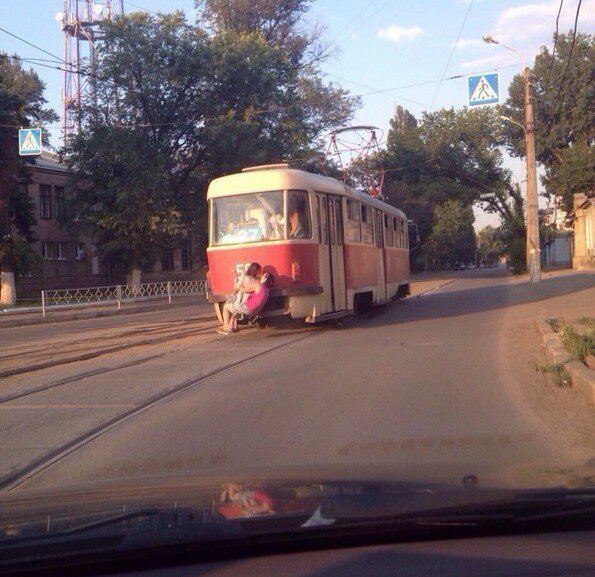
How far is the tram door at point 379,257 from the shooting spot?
74.1ft

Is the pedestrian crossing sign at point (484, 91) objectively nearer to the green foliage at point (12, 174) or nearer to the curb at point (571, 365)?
the curb at point (571, 365)

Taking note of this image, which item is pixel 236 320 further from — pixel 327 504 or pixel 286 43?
pixel 286 43

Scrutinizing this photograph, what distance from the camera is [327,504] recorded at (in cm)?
372

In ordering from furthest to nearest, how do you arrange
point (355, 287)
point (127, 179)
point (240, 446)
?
point (127, 179), point (355, 287), point (240, 446)

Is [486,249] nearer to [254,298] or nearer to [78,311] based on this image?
[78,311]

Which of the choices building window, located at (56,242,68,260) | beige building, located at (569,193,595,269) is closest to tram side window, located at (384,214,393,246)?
beige building, located at (569,193,595,269)

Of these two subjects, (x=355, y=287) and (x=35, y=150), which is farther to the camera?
(x=35, y=150)

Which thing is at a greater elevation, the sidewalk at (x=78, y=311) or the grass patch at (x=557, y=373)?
the sidewalk at (x=78, y=311)

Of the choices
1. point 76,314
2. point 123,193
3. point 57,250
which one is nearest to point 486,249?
point 57,250

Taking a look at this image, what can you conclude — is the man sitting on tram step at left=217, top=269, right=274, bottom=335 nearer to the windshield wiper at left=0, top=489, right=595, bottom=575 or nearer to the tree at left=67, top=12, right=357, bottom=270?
the windshield wiper at left=0, top=489, right=595, bottom=575

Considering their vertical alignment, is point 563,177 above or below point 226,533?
above

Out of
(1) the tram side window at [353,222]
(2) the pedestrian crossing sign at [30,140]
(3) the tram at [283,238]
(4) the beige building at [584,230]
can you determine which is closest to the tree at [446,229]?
(4) the beige building at [584,230]

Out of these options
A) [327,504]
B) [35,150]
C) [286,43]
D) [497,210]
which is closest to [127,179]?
[35,150]

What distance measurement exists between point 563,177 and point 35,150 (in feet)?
116
